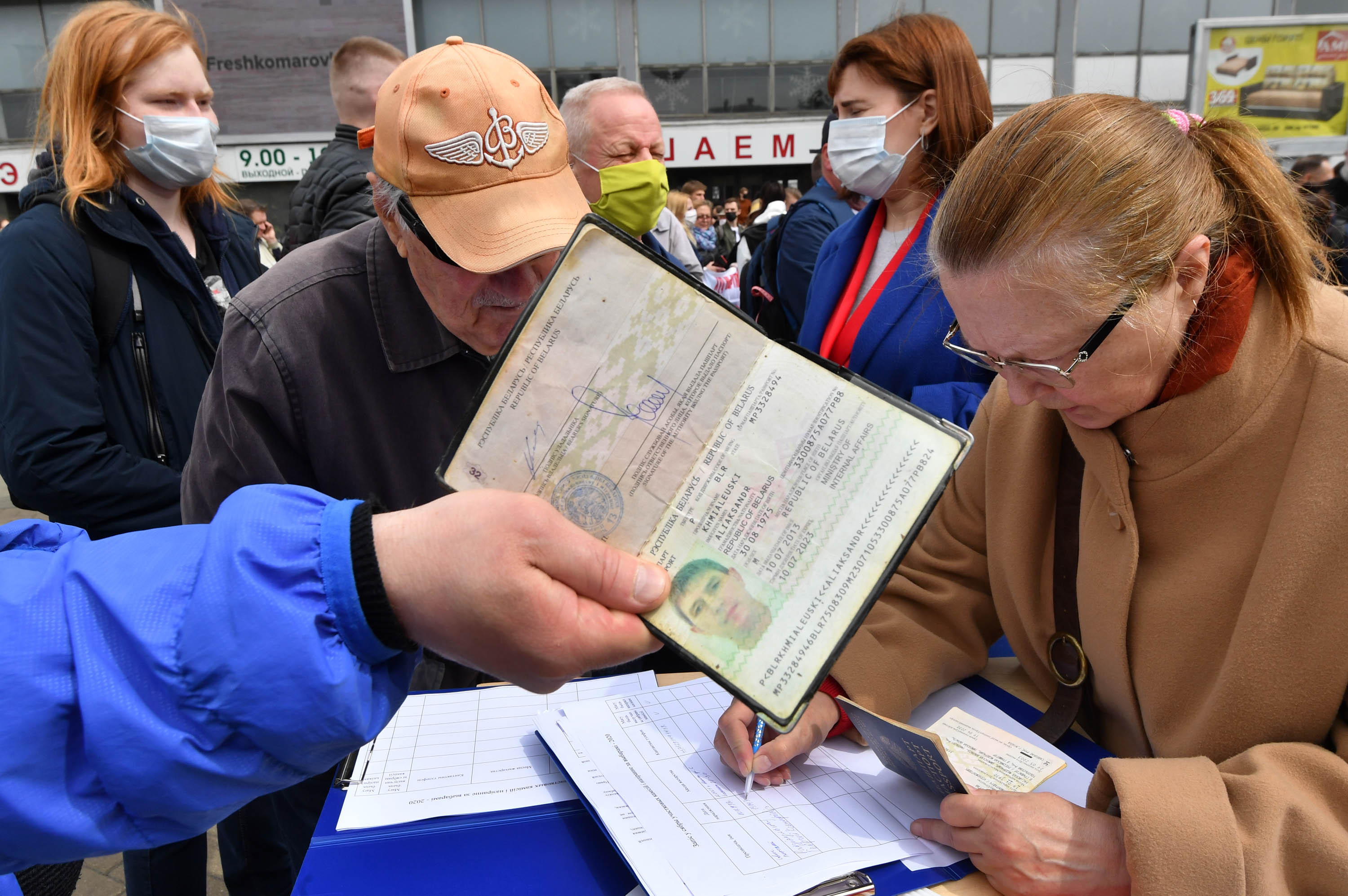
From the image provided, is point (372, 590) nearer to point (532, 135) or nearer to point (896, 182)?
point (532, 135)

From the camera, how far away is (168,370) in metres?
2.34

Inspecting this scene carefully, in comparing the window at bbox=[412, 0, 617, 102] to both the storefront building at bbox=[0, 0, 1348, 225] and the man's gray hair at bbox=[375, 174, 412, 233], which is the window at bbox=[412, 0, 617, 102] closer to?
the storefront building at bbox=[0, 0, 1348, 225]

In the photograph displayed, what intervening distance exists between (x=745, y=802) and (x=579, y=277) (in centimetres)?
75

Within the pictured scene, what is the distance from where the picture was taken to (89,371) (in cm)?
217

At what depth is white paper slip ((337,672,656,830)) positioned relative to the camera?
Answer: 1.24 meters

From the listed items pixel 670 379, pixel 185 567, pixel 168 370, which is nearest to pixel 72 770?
pixel 185 567

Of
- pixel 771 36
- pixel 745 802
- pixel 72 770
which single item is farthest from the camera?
pixel 771 36

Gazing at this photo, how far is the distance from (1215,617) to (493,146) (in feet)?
4.34

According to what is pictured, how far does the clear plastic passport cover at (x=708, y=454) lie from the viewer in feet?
2.91

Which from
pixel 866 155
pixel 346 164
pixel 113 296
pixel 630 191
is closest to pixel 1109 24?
pixel 866 155

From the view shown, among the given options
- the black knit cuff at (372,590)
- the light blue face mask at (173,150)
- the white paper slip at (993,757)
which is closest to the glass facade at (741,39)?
the light blue face mask at (173,150)

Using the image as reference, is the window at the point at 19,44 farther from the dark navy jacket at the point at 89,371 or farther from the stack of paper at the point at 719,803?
the stack of paper at the point at 719,803

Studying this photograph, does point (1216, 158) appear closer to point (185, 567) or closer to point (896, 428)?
point (896, 428)

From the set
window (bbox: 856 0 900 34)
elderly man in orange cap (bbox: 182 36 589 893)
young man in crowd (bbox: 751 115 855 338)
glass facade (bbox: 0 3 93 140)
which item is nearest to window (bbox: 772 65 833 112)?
window (bbox: 856 0 900 34)
